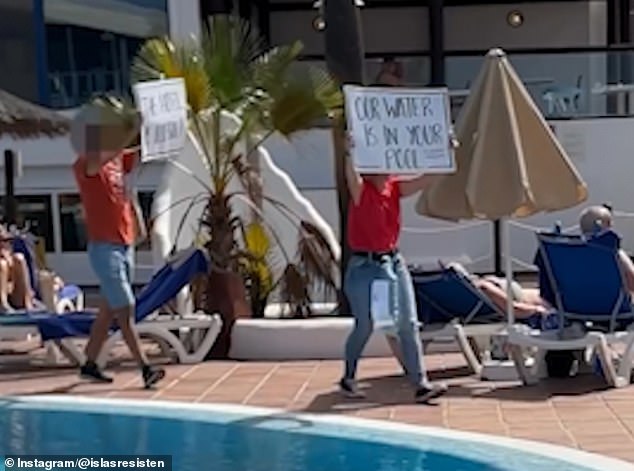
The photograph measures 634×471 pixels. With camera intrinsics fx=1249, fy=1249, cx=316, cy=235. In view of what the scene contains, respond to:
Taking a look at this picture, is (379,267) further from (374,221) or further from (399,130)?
(399,130)

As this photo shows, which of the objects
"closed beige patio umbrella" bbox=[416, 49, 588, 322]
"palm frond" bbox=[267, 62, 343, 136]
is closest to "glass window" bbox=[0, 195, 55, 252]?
"palm frond" bbox=[267, 62, 343, 136]

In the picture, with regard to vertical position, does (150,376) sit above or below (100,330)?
below

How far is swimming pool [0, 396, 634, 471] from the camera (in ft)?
21.1

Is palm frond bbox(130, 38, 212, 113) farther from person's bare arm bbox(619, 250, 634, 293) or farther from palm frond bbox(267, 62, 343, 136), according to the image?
person's bare arm bbox(619, 250, 634, 293)

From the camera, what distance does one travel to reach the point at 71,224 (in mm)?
19266

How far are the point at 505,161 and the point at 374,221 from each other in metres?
1.30

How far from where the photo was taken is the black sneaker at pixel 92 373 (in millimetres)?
9070

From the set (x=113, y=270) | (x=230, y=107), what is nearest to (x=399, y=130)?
(x=113, y=270)

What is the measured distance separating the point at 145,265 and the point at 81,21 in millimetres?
3937

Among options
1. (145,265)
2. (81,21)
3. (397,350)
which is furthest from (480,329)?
(81,21)

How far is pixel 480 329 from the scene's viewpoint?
9062 mm

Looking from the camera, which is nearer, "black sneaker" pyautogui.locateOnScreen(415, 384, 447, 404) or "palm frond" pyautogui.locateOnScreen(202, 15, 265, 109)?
"black sneaker" pyautogui.locateOnScreen(415, 384, 447, 404)

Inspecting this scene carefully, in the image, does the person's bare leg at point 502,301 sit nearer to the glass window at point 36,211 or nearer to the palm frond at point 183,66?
the palm frond at point 183,66

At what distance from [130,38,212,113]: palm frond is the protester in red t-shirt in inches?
114
